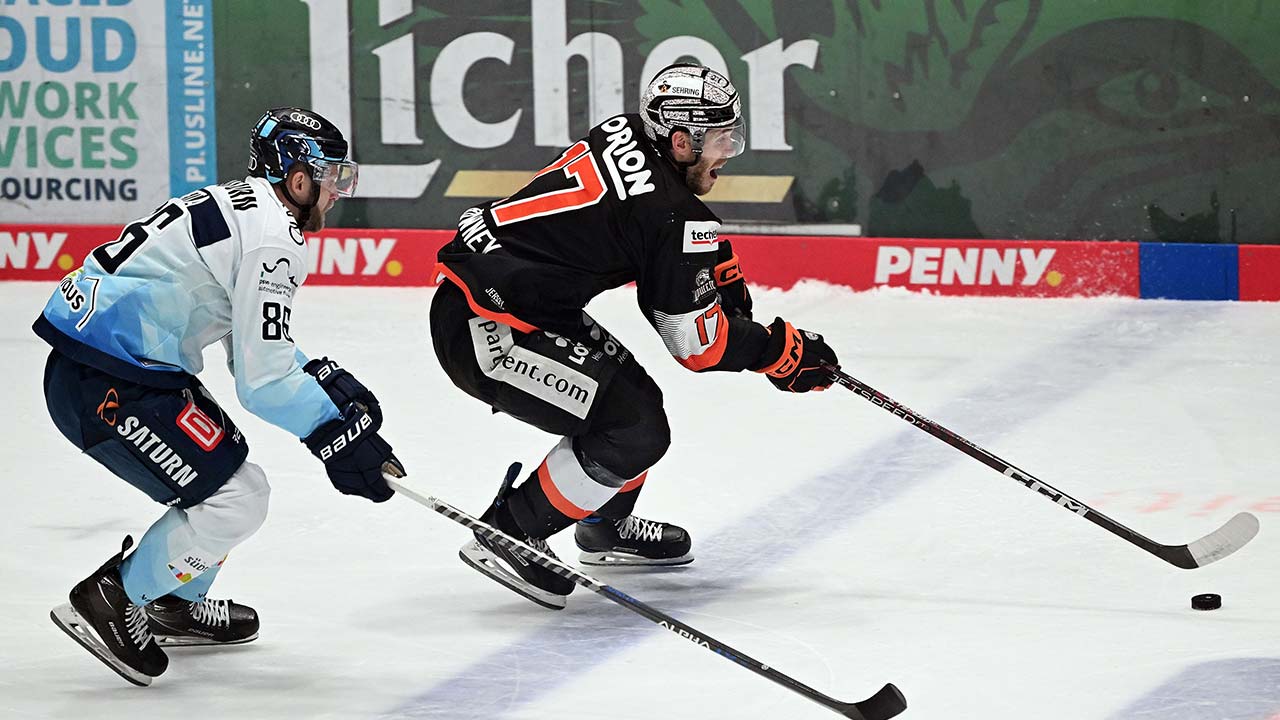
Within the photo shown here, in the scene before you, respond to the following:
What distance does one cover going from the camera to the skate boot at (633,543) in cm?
419

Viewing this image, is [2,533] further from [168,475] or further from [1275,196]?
[1275,196]

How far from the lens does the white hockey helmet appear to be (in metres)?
3.76

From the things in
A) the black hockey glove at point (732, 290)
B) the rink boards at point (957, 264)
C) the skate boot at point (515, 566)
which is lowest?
the skate boot at point (515, 566)

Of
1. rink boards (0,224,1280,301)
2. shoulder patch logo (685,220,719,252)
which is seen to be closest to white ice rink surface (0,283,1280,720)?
rink boards (0,224,1280,301)

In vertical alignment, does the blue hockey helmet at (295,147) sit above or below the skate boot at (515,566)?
above

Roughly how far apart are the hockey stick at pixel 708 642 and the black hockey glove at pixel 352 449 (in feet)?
0.24

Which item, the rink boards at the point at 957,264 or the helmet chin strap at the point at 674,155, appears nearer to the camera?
the helmet chin strap at the point at 674,155

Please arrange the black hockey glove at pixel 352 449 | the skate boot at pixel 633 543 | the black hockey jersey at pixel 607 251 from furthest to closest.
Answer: the skate boot at pixel 633 543 → the black hockey jersey at pixel 607 251 → the black hockey glove at pixel 352 449

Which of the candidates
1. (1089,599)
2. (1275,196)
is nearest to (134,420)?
(1089,599)

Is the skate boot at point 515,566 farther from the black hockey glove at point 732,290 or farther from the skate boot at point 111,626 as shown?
the skate boot at point 111,626

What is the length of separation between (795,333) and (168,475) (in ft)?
4.73

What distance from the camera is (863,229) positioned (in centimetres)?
741

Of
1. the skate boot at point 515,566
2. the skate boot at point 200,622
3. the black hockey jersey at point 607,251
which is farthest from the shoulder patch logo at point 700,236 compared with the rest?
the skate boot at point 200,622

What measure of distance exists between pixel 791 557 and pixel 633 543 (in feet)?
1.27
